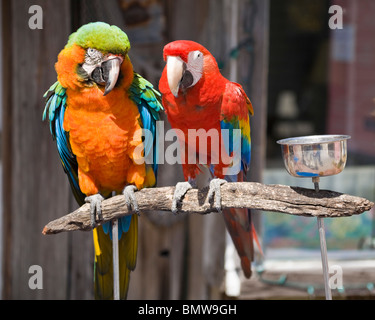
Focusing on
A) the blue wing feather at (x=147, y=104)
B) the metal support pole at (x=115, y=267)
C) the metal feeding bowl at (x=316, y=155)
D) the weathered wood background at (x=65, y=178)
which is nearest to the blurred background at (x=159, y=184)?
the weathered wood background at (x=65, y=178)

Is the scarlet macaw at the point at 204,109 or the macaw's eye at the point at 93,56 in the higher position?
the macaw's eye at the point at 93,56

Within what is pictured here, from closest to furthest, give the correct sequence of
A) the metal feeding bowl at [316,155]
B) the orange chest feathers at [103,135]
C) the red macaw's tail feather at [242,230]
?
the metal feeding bowl at [316,155] < the orange chest feathers at [103,135] < the red macaw's tail feather at [242,230]

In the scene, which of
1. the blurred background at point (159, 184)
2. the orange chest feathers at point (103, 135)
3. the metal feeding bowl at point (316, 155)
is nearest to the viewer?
the metal feeding bowl at point (316, 155)

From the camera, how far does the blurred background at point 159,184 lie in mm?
2057

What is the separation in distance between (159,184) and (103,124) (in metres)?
0.79

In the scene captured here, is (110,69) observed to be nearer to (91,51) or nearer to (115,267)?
(91,51)

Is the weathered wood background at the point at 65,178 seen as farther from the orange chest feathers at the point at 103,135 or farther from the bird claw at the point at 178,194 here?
the bird claw at the point at 178,194

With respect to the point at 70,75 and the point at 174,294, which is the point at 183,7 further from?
the point at 174,294

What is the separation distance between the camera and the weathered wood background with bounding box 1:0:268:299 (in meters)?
2.07

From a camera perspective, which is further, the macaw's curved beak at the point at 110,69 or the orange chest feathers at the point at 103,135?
the orange chest feathers at the point at 103,135

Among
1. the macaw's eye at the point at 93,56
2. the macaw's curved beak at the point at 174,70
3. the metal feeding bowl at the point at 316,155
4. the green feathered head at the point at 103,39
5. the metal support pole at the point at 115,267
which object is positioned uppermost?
the green feathered head at the point at 103,39

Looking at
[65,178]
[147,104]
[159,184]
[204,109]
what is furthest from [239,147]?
[65,178]

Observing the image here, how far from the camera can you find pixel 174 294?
2324mm

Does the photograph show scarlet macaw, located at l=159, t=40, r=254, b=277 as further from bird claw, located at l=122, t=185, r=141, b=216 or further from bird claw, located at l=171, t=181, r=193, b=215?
bird claw, located at l=122, t=185, r=141, b=216
